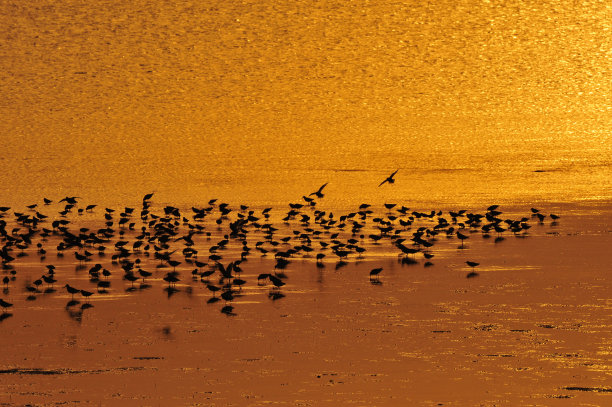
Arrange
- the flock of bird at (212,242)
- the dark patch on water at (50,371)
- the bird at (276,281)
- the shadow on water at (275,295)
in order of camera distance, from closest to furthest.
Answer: the dark patch on water at (50,371) < the shadow on water at (275,295) < the bird at (276,281) < the flock of bird at (212,242)

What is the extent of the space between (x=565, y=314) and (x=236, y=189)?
35.3 m

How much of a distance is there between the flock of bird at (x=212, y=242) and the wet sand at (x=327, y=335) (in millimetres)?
298

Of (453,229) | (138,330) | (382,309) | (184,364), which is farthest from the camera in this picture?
(453,229)

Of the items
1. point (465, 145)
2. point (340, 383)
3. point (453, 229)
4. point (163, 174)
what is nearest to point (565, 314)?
point (340, 383)

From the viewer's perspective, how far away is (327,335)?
82.5 feet

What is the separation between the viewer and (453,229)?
4206 cm

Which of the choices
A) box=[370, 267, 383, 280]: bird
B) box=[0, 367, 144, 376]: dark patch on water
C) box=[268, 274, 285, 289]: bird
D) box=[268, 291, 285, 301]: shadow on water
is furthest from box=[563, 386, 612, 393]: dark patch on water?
box=[370, 267, 383, 280]: bird

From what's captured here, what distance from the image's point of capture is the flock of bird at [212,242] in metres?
32.0

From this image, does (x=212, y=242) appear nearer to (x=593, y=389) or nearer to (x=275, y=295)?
(x=275, y=295)

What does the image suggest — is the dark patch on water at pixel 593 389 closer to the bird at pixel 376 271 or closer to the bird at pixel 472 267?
the bird at pixel 376 271

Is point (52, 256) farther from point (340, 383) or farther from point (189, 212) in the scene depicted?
point (340, 383)

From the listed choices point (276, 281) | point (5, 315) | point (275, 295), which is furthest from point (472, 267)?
point (5, 315)

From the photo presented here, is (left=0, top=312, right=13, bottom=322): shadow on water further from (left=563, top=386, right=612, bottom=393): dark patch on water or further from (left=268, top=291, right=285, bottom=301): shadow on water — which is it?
(left=563, top=386, right=612, bottom=393): dark patch on water

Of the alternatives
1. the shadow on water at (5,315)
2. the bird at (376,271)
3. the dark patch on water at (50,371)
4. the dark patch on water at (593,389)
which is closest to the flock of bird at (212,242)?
the shadow on water at (5,315)
